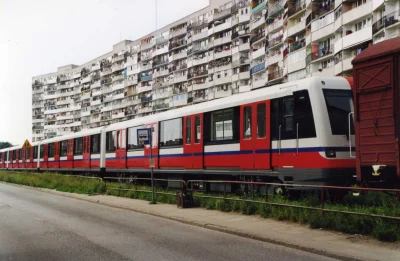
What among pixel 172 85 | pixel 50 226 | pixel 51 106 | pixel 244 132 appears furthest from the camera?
pixel 51 106

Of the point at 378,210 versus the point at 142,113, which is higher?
the point at 142,113

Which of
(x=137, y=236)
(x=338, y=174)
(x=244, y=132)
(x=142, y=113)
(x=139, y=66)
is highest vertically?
(x=139, y=66)

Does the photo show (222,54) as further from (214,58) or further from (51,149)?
(51,149)

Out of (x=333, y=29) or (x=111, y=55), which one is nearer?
(x=333, y=29)

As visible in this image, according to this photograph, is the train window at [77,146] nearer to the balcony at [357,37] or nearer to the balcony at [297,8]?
the balcony at [357,37]

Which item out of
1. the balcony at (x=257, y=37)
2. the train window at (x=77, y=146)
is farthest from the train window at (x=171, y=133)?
the balcony at (x=257, y=37)

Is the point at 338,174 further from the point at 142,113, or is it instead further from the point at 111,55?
the point at 111,55

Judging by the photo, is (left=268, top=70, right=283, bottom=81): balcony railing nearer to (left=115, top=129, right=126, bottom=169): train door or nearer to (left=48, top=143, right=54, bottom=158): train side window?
(left=48, top=143, right=54, bottom=158): train side window

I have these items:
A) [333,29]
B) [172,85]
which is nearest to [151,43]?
[172,85]

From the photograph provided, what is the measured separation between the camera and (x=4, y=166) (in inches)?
2314

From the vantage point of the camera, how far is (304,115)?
43.7 ft

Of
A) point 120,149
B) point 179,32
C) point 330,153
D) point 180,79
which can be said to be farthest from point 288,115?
point 179,32

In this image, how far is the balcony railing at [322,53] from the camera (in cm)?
5220

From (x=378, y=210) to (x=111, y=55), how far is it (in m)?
113
